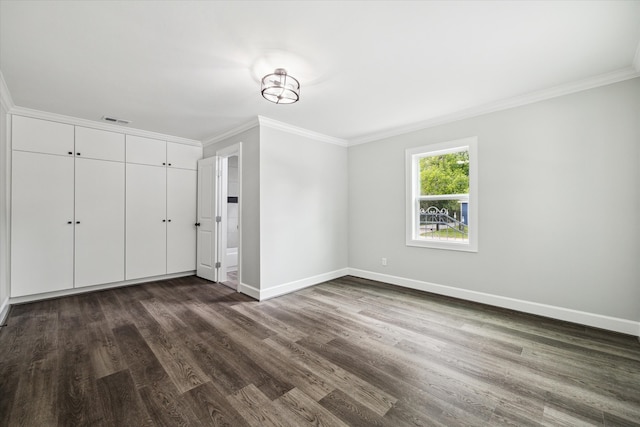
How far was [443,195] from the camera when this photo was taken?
13.1 ft

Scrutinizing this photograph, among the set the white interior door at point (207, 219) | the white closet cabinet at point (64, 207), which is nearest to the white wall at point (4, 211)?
the white closet cabinet at point (64, 207)

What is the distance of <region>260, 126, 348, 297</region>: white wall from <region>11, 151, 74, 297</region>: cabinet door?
2.78m

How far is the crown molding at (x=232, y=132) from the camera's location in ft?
12.9

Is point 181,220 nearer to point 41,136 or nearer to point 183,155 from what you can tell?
point 183,155

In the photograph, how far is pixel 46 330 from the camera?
2818 millimetres

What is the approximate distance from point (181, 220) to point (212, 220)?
69 cm

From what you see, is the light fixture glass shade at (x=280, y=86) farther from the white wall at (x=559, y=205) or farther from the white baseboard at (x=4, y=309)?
→ the white baseboard at (x=4, y=309)

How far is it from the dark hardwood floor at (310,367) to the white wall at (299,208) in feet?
2.87

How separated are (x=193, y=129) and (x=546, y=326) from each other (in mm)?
5300

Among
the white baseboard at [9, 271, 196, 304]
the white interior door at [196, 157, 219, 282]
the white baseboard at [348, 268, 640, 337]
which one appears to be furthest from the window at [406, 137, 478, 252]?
the white baseboard at [9, 271, 196, 304]

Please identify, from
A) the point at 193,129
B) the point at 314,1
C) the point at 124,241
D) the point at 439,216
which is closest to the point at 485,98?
the point at 439,216

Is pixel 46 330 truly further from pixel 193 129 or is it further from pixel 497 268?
pixel 497 268

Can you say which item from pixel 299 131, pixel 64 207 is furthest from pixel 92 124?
pixel 299 131

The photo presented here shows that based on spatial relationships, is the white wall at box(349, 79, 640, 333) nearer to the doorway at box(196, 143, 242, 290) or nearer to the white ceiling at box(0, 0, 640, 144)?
the white ceiling at box(0, 0, 640, 144)
